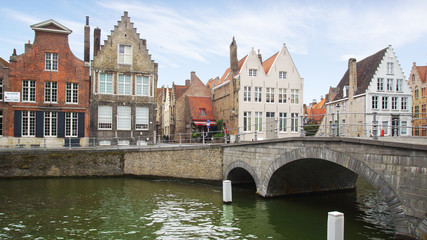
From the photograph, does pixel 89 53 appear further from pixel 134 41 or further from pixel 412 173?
pixel 412 173

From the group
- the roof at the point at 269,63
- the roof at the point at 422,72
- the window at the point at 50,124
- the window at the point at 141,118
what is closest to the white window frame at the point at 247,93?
the roof at the point at 269,63

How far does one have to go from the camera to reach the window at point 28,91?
2866 centimetres

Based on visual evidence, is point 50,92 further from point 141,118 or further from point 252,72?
point 252,72

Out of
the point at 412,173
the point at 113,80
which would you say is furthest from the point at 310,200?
the point at 113,80

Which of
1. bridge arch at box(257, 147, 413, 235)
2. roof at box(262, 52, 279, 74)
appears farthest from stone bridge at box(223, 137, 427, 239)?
roof at box(262, 52, 279, 74)

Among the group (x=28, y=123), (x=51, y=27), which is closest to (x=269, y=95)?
(x=51, y=27)

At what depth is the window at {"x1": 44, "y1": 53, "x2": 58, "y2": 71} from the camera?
96.5 feet

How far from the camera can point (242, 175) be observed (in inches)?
882

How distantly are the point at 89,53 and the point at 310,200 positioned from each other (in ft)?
77.7

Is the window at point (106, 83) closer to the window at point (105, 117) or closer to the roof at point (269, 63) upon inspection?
the window at point (105, 117)

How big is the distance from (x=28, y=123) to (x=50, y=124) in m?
1.67

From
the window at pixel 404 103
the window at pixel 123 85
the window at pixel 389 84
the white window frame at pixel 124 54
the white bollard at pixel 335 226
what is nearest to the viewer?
the white bollard at pixel 335 226

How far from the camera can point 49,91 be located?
29391mm

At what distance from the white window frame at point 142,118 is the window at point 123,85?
75.4 inches
